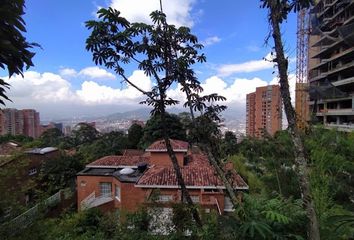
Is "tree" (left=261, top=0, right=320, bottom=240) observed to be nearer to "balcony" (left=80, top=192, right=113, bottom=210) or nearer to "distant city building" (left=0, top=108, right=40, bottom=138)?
"balcony" (left=80, top=192, right=113, bottom=210)

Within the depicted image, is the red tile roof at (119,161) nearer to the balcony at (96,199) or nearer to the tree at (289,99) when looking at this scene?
the balcony at (96,199)

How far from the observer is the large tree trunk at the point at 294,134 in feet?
11.0

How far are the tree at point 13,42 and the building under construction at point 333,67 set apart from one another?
107 feet

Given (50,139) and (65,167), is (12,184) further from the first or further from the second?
(50,139)

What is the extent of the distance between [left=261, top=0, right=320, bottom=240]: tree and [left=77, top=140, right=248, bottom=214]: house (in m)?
10.5

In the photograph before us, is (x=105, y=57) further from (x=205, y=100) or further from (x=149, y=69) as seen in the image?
(x=205, y=100)

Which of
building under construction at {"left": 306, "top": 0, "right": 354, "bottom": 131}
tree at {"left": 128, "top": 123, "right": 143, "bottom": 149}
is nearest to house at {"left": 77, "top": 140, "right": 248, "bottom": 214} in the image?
tree at {"left": 128, "top": 123, "right": 143, "bottom": 149}

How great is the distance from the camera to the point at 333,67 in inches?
1647

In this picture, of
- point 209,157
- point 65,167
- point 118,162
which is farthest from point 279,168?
point 65,167

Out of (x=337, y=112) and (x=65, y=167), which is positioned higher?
(x=337, y=112)

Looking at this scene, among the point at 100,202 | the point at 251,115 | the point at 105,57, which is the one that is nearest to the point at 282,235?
the point at 105,57

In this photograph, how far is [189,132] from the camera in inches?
206

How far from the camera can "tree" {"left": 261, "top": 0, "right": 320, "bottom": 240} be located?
3389 millimetres

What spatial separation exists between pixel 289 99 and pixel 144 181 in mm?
12927
